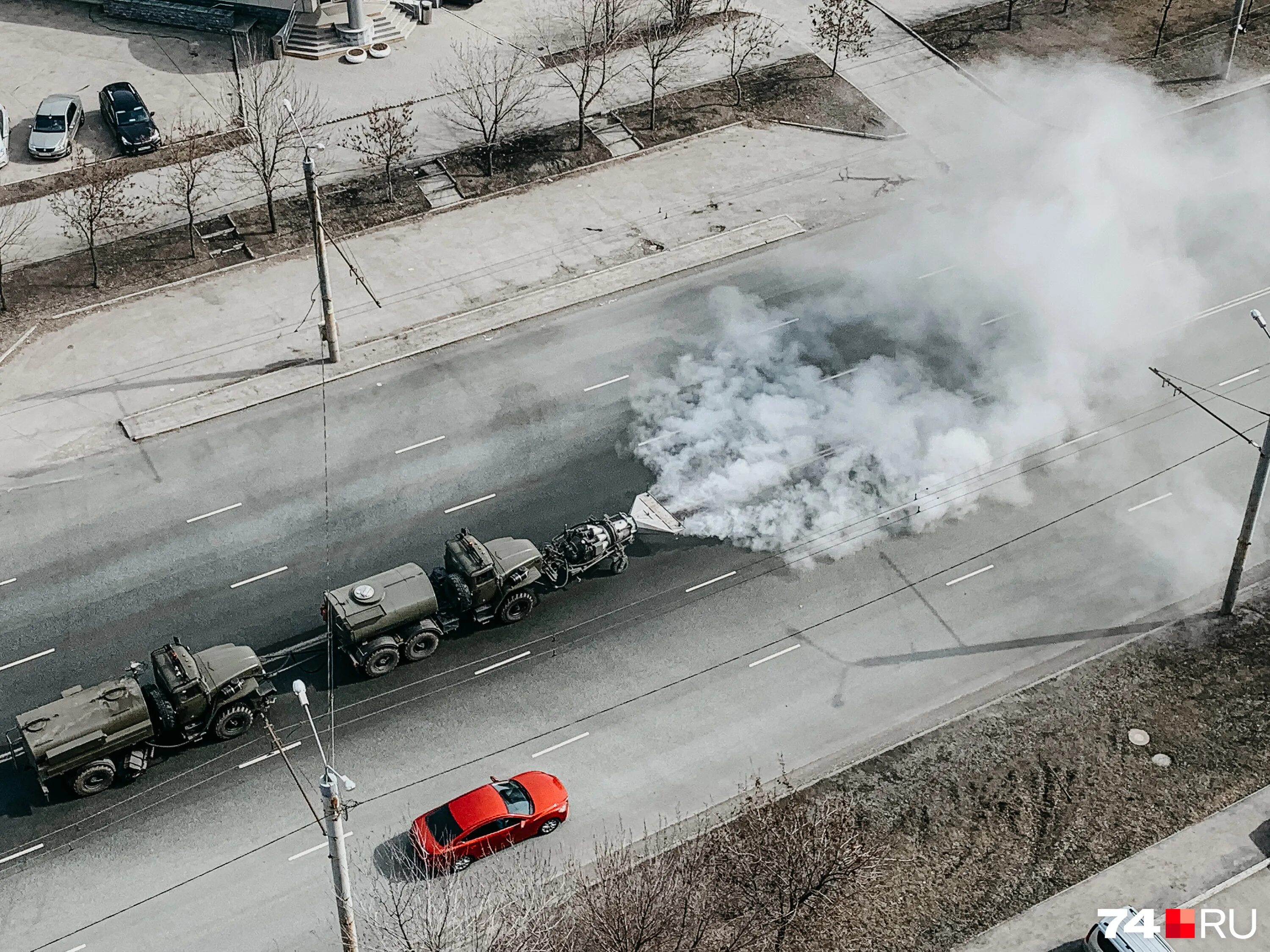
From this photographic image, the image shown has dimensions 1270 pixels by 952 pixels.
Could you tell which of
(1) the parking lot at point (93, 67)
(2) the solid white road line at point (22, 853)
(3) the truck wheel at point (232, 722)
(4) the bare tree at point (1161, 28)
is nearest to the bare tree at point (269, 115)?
(1) the parking lot at point (93, 67)

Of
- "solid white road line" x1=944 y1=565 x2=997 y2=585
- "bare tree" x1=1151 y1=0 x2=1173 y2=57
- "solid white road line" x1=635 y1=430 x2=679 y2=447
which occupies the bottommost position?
"solid white road line" x1=944 y1=565 x2=997 y2=585

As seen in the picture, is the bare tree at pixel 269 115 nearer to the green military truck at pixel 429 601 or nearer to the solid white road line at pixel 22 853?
the green military truck at pixel 429 601

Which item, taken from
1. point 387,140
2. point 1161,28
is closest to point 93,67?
point 387,140

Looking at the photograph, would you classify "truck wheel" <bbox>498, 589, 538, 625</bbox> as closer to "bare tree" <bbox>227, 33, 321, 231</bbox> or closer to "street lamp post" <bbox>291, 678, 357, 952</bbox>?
"street lamp post" <bbox>291, 678, 357, 952</bbox>

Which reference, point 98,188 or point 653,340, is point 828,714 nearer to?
point 653,340

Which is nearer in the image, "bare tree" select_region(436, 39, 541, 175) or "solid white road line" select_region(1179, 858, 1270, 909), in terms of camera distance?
"solid white road line" select_region(1179, 858, 1270, 909)

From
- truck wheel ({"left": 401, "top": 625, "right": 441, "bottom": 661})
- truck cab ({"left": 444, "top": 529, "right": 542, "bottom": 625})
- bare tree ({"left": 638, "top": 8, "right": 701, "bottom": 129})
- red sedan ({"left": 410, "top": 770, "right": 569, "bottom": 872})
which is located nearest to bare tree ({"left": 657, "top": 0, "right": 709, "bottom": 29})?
bare tree ({"left": 638, "top": 8, "right": 701, "bottom": 129})
